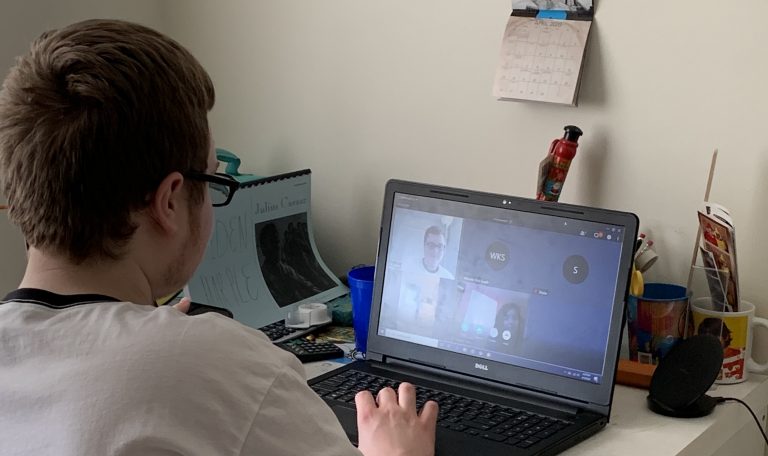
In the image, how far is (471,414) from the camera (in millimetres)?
1408

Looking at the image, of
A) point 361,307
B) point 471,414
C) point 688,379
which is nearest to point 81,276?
point 471,414

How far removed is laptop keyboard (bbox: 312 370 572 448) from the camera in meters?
1.34

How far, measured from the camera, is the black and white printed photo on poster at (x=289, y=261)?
1891mm

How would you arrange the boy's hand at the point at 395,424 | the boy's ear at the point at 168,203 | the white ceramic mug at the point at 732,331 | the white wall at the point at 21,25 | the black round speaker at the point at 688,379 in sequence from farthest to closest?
the white wall at the point at 21,25, the white ceramic mug at the point at 732,331, the black round speaker at the point at 688,379, the boy's hand at the point at 395,424, the boy's ear at the point at 168,203

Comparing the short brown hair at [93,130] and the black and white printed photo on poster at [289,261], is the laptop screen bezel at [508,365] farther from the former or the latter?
the short brown hair at [93,130]

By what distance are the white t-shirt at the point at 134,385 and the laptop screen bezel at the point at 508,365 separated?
598 millimetres

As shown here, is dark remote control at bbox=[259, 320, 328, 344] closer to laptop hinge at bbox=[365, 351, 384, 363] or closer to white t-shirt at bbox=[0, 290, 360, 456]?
laptop hinge at bbox=[365, 351, 384, 363]

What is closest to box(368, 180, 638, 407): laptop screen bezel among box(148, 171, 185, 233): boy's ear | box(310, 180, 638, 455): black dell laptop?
box(310, 180, 638, 455): black dell laptop

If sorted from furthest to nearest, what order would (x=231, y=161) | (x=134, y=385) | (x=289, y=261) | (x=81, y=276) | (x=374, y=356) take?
(x=231, y=161), (x=289, y=261), (x=374, y=356), (x=81, y=276), (x=134, y=385)

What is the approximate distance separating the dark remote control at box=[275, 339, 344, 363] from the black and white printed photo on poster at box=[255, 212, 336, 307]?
0.17m

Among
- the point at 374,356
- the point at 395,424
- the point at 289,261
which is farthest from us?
the point at 289,261

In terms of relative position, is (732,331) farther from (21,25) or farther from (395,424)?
(21,25)

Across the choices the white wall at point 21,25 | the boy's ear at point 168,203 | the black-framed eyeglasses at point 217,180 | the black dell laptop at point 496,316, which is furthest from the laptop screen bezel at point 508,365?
the white wall at point 21,25

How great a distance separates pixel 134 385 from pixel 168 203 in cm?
20
